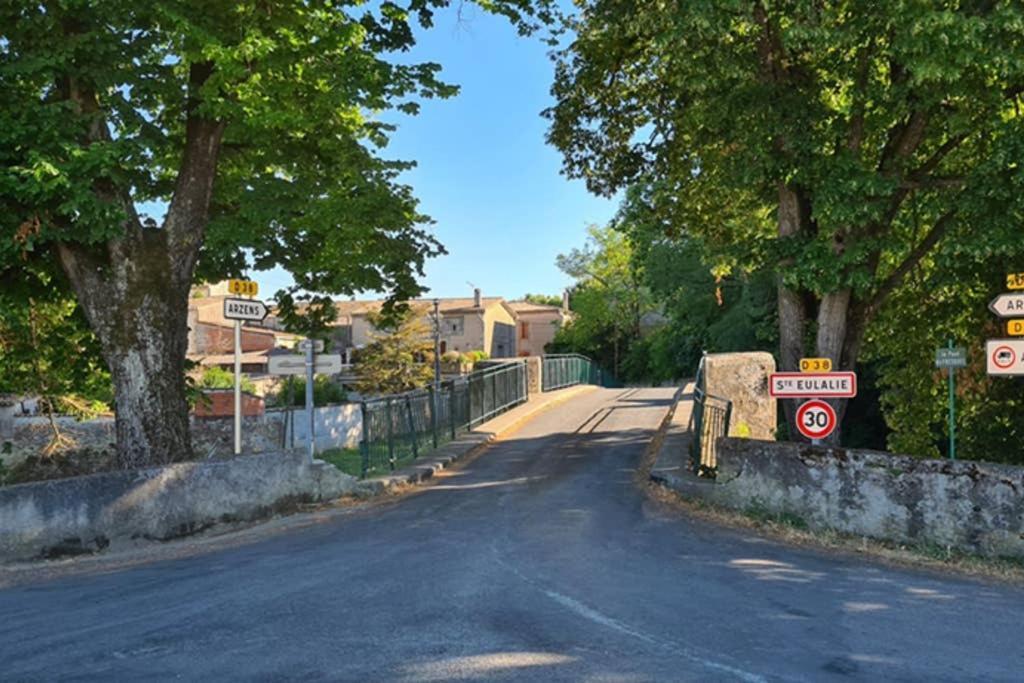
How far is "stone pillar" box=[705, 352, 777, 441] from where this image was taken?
47.6ft

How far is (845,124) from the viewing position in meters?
10.5

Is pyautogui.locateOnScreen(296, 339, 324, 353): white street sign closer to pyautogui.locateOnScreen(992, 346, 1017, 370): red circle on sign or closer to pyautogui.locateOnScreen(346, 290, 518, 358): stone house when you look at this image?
pyautogui.locateOnScreen(992, 346, 1017, 370): red circle on sign

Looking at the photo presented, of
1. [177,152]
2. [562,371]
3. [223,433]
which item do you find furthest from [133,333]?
[562,371]

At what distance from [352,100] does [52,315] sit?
7.63m

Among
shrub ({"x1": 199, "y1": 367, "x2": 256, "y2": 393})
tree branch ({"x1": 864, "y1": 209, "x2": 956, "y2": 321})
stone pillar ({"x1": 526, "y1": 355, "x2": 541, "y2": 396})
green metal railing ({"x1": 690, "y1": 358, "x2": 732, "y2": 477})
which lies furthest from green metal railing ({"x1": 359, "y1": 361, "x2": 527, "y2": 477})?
shrub ({"x1": 199, "y1": 367, "x2": 256, "y2": 393})

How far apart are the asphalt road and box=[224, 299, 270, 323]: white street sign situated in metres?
2.95

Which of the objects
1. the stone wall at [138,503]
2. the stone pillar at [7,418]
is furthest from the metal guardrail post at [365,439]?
the stone pillar at [7,418]

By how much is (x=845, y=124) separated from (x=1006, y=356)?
11.7 feet

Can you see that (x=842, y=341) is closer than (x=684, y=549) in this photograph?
No

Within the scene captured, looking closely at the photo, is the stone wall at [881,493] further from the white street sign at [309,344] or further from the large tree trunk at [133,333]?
the large tree trunk at [133,333]

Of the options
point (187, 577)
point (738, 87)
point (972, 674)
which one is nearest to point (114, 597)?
point (187, 577)

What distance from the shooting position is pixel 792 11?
953 centimetres

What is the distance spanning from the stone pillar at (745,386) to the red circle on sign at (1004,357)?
551 centimetres

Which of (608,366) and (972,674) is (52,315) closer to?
(972,674)
